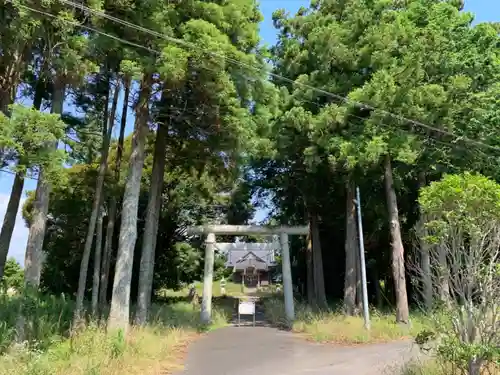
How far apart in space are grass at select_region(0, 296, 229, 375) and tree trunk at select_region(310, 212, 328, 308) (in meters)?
10.1

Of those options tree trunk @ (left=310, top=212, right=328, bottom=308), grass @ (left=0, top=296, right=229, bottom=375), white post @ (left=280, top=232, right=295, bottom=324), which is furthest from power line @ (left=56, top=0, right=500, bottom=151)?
tree trunk @ (left=310, top=212, right=328, bottom=308)

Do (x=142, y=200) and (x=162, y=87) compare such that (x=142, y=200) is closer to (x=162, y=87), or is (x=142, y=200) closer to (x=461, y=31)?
(x=162, y=87)

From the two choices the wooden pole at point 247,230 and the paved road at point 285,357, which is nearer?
the paved road at point 285,357

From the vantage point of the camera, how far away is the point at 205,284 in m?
18.8

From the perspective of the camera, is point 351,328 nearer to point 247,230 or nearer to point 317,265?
point 247,230

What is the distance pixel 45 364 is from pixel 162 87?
774 centimetres

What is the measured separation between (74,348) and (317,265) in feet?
48.5

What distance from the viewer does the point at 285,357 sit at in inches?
423

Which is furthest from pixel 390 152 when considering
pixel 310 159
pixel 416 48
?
pixel 416 48

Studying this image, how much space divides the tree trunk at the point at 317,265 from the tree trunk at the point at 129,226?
37.6 ft

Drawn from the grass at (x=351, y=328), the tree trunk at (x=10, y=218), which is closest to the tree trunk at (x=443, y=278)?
the grass at (x=351, y=328)

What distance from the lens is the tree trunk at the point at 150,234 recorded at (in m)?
14.0

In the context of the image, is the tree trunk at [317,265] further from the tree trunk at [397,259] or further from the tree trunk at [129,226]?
the tree trunk at [129,226]

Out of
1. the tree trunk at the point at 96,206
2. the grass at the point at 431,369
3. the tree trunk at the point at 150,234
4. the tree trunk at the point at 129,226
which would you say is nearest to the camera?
the grass at the point at 431,369
